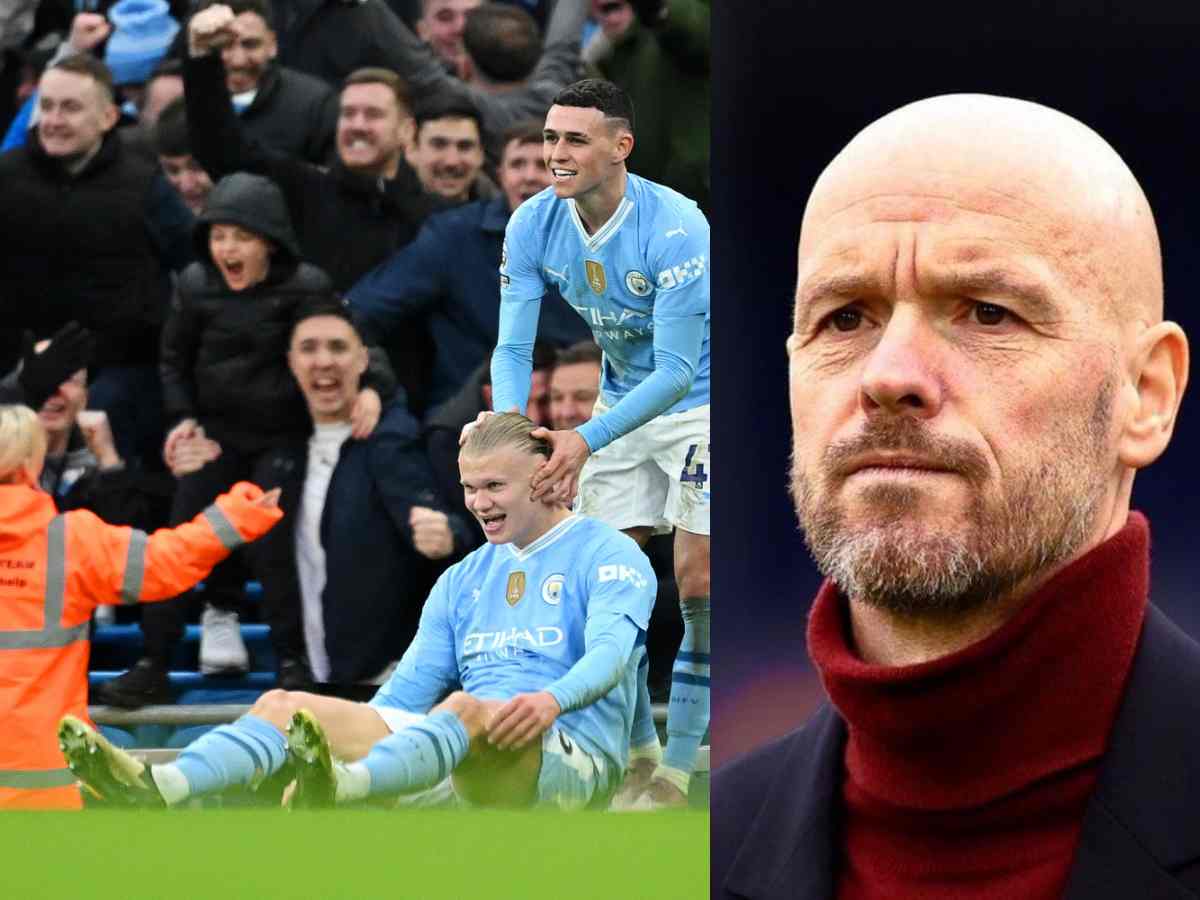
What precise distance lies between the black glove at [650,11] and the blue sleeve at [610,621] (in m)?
1.12

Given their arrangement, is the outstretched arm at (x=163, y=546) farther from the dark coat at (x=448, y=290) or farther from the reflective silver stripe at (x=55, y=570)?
the dark coat at (x=448, y=290)

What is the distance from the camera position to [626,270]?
331cm

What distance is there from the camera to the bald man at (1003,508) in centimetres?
112

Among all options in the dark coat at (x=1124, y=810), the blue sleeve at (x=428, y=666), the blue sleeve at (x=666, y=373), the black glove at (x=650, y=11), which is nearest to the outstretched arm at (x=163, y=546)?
the blue sleeve at (x=428, y=666)

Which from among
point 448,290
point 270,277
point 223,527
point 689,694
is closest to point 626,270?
point 448,290

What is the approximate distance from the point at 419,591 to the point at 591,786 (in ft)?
1.87

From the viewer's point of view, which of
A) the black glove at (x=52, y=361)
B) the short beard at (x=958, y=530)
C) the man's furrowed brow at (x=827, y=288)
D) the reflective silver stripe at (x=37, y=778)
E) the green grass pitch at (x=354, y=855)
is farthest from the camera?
the black glove at (x=52, y=361)

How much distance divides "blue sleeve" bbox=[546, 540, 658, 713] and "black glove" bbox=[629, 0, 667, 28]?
1124 mm

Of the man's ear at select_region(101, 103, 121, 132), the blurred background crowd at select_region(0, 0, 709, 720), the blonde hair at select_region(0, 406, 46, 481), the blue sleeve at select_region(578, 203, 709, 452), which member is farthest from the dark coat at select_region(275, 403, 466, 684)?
the man's ear at select_region(101, 103, 121, 132)

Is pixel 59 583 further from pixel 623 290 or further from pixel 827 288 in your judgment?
pixel 827 288

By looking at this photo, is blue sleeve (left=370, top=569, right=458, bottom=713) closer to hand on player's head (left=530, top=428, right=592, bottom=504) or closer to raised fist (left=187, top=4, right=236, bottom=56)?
hand on player's head (left=530, top=428, right=592, bottom=504)

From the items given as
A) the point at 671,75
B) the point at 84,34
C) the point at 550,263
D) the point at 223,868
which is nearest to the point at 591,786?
the point at 223,868

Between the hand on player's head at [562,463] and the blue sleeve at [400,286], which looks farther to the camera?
the blue sleeve at [400,286]

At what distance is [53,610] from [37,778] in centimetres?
37
